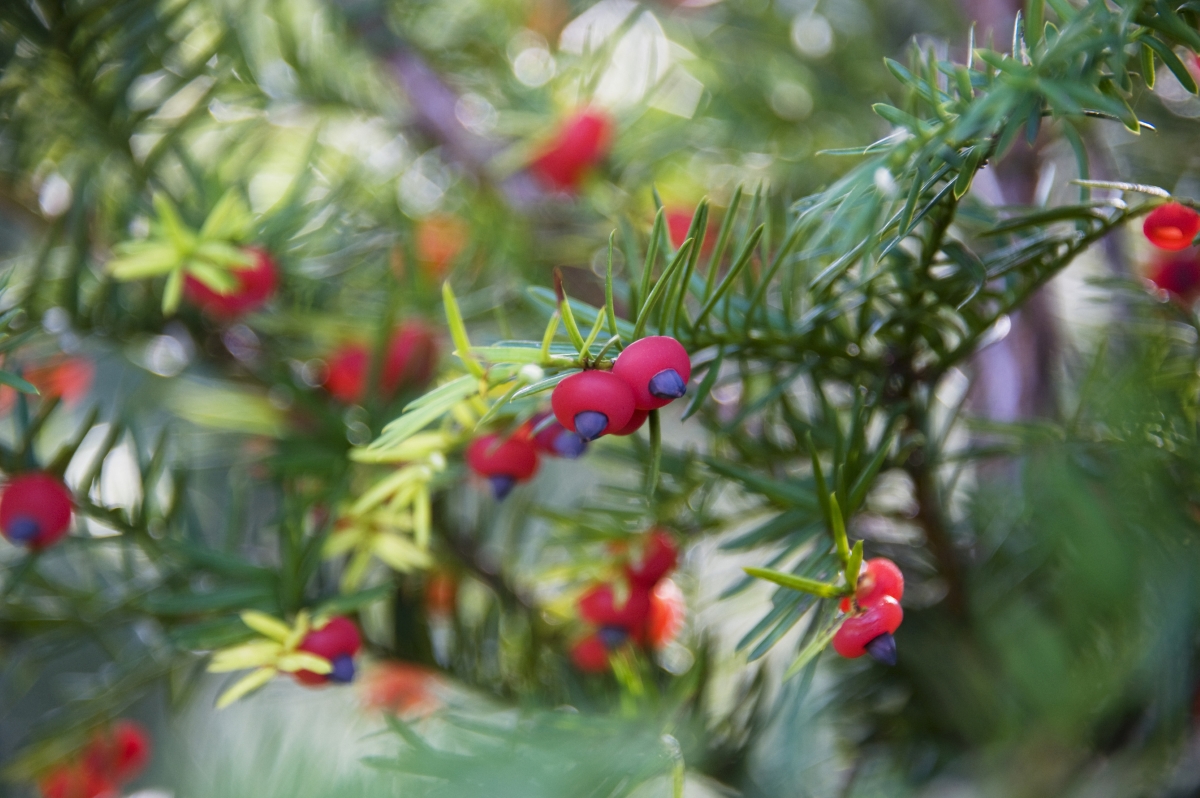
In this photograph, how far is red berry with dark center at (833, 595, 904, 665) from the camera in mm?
213

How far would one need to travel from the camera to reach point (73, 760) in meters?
0.41

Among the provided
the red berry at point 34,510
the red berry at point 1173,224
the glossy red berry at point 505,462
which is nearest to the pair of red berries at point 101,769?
the red berry at point 34,510

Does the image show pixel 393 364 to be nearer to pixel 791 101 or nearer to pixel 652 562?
pixel 652 562

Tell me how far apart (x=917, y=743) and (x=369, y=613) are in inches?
10.3

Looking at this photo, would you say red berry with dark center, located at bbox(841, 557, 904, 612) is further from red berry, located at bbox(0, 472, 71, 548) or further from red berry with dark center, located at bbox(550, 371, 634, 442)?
red berry, located at bbox(0, 472, 71, 548)

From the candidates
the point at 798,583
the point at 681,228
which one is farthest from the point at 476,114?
the point at 798,583

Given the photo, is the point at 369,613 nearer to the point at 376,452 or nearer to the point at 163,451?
the point at 163,451

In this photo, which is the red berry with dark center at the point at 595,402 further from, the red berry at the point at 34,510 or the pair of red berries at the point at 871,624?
the red berry at the point at 34,510

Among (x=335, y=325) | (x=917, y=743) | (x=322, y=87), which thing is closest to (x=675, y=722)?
(x=917, y=743)

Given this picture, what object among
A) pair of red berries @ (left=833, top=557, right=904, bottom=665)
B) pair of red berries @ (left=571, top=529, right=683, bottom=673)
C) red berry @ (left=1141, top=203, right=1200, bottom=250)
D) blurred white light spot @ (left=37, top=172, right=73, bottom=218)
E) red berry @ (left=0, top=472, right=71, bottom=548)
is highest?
red berry @ (left=1141, top=203, right=1200, bottom=250)

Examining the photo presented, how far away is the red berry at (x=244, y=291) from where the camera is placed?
1.22 feet

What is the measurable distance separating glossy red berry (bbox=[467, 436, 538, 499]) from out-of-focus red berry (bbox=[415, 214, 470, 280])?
0.18 metres

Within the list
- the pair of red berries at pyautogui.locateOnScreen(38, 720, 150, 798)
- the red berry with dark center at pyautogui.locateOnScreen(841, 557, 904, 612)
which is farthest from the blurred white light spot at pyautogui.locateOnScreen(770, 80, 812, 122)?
the pair of red berries at pyautogui.locateOnScreen(38, 720, 150, 798)

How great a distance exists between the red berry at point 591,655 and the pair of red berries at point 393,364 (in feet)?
0.45
